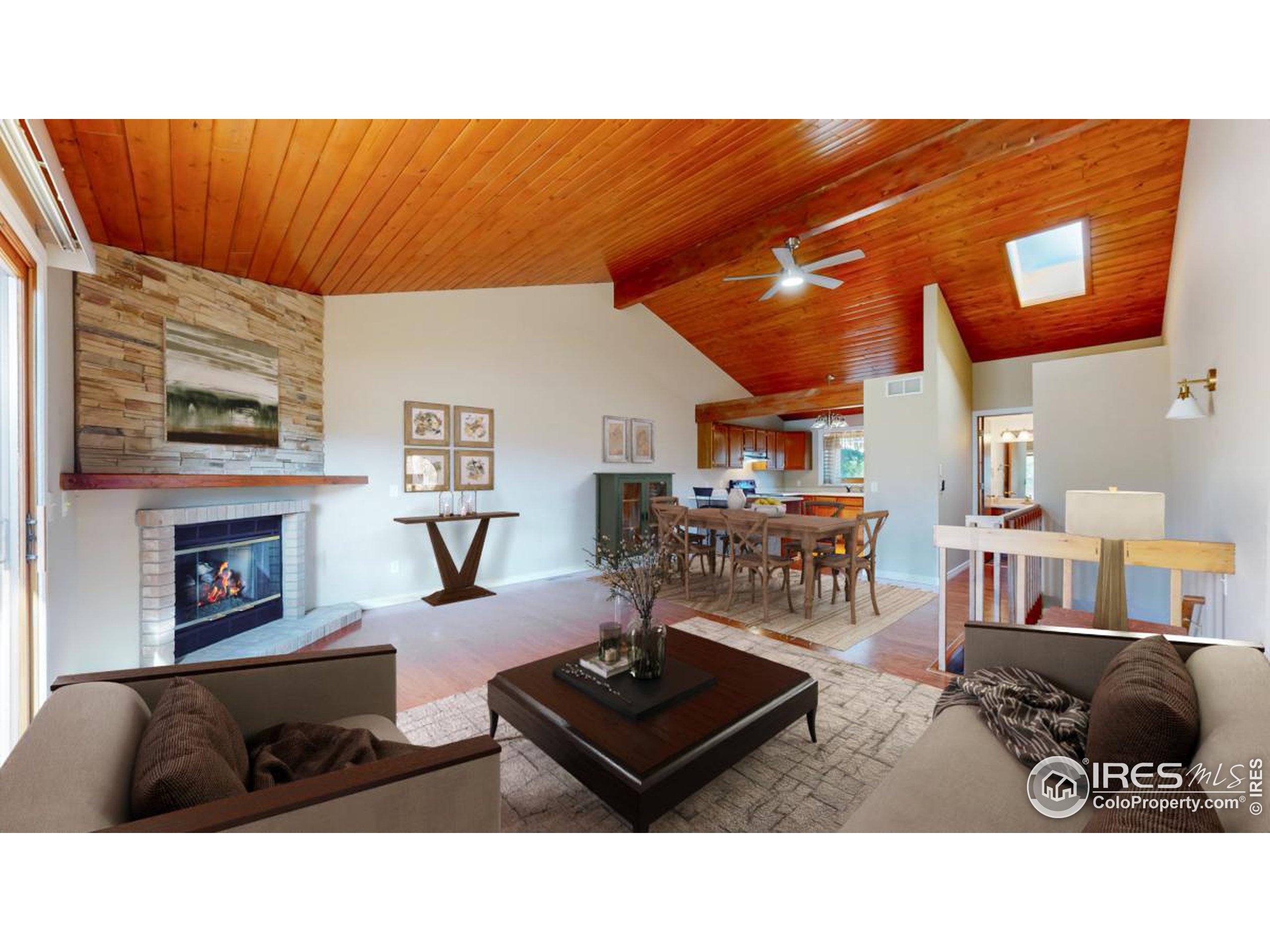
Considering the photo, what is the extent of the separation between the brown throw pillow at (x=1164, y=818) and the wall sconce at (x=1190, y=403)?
256 centimetres

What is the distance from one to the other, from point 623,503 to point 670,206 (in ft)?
10.9

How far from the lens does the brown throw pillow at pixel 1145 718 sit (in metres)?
1.03

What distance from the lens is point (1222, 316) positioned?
7.81 feet

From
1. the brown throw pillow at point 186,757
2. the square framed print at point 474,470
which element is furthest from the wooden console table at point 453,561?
the brown throw pillow at point 186,757

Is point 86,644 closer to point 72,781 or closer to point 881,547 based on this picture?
point 72,781

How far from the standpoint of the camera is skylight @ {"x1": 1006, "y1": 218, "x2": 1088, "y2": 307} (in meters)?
4.43

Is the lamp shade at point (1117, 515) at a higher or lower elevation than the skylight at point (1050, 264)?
lower

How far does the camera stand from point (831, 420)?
8383mm

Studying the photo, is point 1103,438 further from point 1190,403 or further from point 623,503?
point 623,503

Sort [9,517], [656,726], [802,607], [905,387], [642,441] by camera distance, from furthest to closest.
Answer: [642,441] → [905,387] → [802,607] → [9,517] → [656,726]

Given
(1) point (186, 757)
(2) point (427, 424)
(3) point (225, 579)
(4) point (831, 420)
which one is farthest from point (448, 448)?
(4) point (831, 420)

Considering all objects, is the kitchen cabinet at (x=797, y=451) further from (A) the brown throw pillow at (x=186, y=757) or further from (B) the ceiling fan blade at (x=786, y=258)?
(A) the brown throw pillow at (x=186, y=757)
